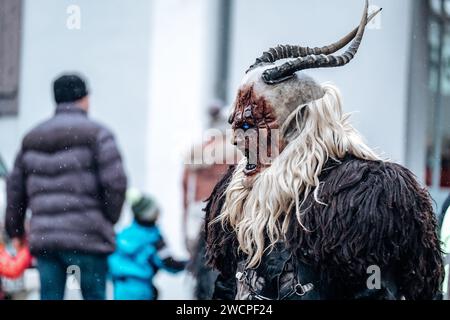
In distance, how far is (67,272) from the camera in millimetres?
4820

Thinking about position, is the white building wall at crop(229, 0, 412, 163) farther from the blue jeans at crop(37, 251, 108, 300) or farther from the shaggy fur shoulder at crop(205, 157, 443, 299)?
the blue jeans at crop(37, 251, 108, 300)

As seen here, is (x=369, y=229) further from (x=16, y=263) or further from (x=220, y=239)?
(x=16, y=263)

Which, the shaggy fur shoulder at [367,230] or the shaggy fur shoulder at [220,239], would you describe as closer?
the shaggy fur shoulder at [367,230]

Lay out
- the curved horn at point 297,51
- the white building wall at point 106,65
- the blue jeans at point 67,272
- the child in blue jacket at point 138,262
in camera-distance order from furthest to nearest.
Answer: the white building wall at point 106,65
the child in blue jacket at point 138,262
the blue jeans at point 67,272
the curved horn at point 297,51

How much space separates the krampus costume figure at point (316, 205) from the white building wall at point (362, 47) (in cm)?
15

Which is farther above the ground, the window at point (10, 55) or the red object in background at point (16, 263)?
the window at point (10, 55)

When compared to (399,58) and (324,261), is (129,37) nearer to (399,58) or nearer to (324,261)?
(399,58)

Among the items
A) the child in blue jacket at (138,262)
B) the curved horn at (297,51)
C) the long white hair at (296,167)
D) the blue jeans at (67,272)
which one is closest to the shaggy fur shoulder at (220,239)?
the long white hair at (296,167)

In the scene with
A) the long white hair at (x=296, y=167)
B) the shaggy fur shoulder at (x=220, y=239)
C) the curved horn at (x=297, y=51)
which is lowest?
the shaggy fur shoulder at (x=220, y=239)

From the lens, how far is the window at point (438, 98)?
440cm

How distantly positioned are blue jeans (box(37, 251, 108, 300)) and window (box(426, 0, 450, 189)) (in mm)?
1579

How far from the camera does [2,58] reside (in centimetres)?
767

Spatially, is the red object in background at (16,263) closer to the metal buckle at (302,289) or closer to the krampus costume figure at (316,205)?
the krampus costume figure at (316,205)
